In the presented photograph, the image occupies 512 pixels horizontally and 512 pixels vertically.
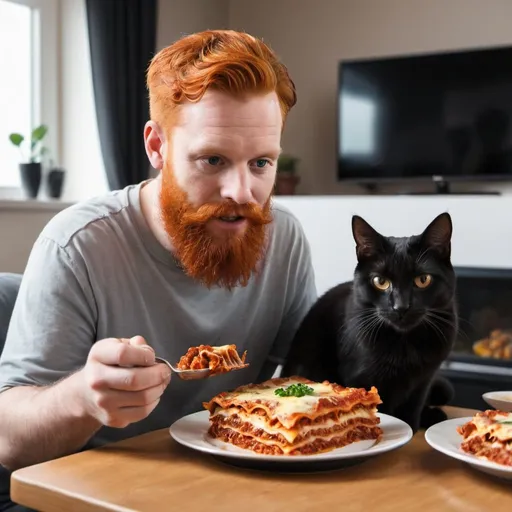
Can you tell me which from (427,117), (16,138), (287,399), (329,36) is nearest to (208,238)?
(287,399)

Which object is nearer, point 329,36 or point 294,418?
point 294,418

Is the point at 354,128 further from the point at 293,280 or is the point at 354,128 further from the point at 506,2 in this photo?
the point at 293,280

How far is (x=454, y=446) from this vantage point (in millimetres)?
937

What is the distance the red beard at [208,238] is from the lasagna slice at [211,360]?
0.26m

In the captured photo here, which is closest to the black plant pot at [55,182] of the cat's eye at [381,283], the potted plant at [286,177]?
the potted plant at [286,177]

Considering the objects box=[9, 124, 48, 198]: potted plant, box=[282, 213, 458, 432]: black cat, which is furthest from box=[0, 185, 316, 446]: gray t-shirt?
box=[9, 124, 48, 198]: potted plant

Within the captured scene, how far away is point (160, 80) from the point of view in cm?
127

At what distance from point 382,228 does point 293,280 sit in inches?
92.1

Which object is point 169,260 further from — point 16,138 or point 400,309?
point 16,138

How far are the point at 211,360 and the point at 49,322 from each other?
323 mm

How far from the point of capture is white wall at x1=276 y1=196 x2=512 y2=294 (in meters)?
3.53

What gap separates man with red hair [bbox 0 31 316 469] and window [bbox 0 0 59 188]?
2427 millimetres

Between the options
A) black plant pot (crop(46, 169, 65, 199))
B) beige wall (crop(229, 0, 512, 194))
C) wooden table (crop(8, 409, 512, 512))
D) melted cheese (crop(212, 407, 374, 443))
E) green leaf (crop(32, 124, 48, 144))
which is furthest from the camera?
beige wall (crop(229, 0, 512, 194))

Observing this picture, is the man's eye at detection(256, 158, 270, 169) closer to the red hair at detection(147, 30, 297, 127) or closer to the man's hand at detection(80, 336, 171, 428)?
the red hair at detection(147, 30, 297, 127)
